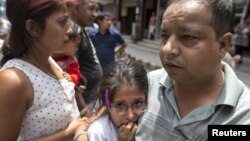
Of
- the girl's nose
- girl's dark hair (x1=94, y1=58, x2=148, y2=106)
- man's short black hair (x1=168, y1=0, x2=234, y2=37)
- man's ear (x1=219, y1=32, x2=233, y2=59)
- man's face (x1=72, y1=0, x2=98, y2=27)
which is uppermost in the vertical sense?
man's short black hair (x1=168, y1=0, x2=234, y2=37)

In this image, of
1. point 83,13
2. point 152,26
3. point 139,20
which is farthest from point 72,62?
point 139,20

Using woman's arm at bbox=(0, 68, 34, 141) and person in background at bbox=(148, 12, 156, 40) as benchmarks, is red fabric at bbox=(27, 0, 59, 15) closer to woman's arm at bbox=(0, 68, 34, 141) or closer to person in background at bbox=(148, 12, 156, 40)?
woman's arm at bbox=(0, 68, 34, 141)

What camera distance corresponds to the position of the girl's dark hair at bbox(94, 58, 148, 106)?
68.9 inches

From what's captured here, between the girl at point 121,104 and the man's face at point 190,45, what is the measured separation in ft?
1.39

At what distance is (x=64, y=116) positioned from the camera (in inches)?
72.6

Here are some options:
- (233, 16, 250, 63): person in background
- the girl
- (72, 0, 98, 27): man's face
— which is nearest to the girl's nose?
the girl

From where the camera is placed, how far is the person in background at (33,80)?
5.36ft

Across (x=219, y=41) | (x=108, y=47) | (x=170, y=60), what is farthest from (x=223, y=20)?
(x=108, y=47)

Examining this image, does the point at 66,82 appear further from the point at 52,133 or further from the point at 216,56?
the point at 216,56

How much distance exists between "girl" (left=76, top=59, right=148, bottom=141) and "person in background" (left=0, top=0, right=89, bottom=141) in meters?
0.14

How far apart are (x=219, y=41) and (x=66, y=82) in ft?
3.10

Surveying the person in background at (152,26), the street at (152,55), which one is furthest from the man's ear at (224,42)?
the person in background at (152,26)

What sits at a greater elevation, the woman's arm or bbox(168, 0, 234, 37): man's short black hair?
bbox(168, 0, 234, 37): man's short black hair

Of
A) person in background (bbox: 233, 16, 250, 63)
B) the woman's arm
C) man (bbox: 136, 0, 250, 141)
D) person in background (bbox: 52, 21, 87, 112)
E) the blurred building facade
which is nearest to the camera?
man (bbox: 136, 0, 250, 141)
